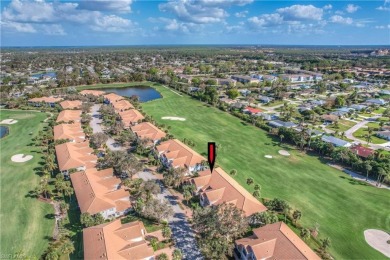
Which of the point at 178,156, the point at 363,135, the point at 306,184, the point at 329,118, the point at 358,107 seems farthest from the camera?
the point at 358,107

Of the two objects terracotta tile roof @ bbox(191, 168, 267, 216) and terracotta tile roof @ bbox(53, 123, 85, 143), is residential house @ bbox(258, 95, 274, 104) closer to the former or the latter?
terracotta tile roof @ bbox(191, 168, 267, 216)

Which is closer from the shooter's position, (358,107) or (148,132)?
(148,132)

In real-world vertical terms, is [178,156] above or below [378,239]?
above

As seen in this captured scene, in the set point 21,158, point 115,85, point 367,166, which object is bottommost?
point 21,158

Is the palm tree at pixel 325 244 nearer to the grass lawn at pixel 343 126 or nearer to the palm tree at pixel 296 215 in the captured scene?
the palm tree at pixel 296 215

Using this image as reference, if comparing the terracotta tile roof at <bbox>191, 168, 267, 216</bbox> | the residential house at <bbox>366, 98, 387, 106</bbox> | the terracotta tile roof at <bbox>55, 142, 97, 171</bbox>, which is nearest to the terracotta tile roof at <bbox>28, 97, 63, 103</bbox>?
the terracotta tile roof at <bbox>55, 142, 97, 171</bbox>

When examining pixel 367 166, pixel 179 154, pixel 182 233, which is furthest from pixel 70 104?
pixel 367 166

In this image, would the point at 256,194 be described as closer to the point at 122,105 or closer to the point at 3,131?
the point at 122,105
